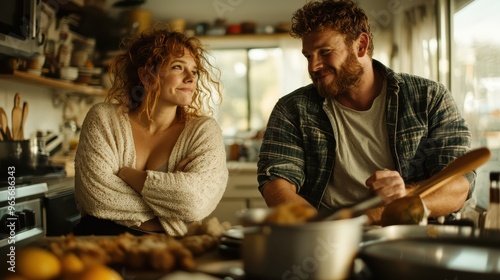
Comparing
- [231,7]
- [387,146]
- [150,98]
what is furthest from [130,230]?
[231,7]

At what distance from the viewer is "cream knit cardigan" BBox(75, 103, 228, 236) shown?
1.61m

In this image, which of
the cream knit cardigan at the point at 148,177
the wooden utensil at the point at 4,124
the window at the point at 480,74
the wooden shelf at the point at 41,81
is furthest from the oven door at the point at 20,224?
the window at the point at 480,74

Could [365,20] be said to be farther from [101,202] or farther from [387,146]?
[101,202]

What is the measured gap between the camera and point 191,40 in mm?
1945

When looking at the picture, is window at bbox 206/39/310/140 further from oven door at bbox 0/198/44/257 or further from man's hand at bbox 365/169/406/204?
man's hand at bbox 365/169/406/204

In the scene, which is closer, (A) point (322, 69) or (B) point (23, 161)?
(A) point (322, 69)

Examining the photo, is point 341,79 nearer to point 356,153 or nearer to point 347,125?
point 347,125

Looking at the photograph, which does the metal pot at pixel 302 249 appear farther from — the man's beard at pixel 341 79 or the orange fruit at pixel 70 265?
the man's beard at pixel 341 79

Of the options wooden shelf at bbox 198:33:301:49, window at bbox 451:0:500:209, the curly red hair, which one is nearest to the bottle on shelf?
the curly red hair

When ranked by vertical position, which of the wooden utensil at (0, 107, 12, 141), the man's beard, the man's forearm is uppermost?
the man's beard

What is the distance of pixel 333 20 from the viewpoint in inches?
71.7

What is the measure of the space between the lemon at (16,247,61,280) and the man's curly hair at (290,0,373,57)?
4.44 ft

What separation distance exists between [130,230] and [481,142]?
2.07 meters

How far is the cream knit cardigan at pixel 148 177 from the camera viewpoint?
5.28ft
